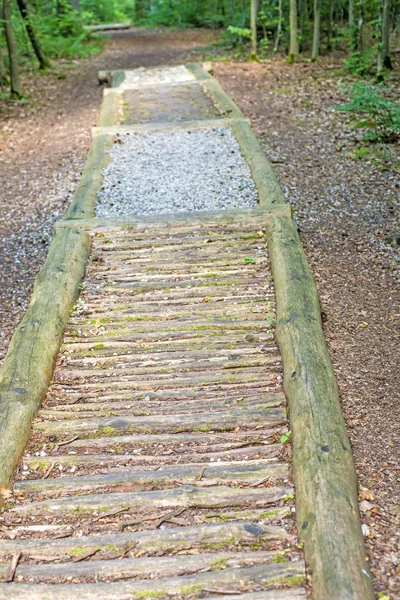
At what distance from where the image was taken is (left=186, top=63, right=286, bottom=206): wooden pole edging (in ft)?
21.9

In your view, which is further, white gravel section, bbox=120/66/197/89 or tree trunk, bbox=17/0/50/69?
tree trunk, bbox=17/0/50/69

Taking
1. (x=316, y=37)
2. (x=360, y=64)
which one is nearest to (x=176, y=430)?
(x=360, y=64)

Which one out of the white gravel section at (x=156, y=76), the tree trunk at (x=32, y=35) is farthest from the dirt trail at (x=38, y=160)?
the white gravel section at (x=156, y=76)

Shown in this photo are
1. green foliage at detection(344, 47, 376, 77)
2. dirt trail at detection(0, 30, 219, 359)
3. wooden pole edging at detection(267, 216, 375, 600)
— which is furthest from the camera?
green foliage at detection(344, 47, 376, 77)

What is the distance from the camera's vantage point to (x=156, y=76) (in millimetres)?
14508

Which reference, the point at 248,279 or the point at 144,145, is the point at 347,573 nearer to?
the point at 248,279

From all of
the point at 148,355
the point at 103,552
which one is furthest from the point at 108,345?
the point at 103,552

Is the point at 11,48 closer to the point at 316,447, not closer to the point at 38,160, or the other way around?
the point at 38,160

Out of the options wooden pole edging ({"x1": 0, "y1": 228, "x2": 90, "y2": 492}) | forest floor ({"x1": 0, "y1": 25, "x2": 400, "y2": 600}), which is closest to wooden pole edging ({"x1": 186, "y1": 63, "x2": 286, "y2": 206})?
forest floor ({"x1": 0, "y1": 25, "x2": 400, "y2": 600})

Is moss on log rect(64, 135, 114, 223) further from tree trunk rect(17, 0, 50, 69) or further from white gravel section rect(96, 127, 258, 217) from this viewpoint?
tree trunk rect(17, 0, 50, 69)

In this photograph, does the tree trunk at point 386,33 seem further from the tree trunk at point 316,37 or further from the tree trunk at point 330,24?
the tree trunk at point 330,24

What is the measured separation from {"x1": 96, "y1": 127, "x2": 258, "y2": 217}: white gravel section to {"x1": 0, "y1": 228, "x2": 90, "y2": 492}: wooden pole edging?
113 centimetres

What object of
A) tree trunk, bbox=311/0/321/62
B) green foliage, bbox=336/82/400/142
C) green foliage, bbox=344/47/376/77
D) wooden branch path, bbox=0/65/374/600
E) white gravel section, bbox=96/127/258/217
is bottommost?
wooden branch path, bbox=0/65/374/600

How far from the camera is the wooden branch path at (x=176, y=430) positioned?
2734 millimetres
